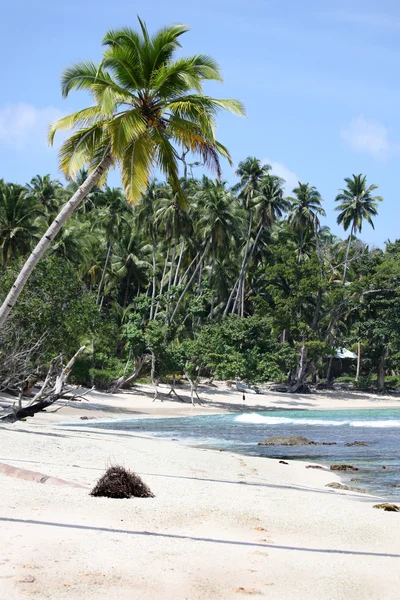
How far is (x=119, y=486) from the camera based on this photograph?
29.3ft

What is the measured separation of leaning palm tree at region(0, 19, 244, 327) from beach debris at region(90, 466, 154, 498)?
539 cm

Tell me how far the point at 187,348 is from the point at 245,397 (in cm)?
702

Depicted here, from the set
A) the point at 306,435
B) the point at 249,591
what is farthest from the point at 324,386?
the point at 249,591

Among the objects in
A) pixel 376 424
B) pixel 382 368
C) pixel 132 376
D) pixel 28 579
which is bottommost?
pixel 28 579

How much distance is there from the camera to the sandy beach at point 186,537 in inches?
212

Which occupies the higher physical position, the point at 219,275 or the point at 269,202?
the point at 269,202

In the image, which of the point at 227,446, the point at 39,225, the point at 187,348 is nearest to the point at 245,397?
the point at 187,348

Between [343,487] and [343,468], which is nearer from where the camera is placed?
[343,487]

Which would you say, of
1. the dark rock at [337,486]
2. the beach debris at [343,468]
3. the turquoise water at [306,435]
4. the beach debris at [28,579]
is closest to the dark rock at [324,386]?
the turquoise water at [306,435]

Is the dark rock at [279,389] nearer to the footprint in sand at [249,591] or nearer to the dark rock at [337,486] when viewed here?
the dark rock at [337,486]

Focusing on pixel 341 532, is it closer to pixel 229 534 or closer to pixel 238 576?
pixel 229 534

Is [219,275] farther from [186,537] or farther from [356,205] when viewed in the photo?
[186,537]

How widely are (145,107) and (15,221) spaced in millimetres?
33668

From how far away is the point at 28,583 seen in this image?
16.7ft
